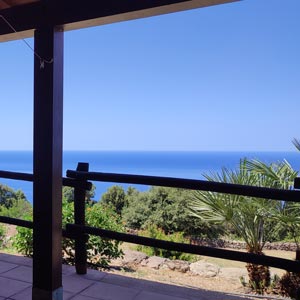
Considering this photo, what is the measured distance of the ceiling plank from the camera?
59.9 inches

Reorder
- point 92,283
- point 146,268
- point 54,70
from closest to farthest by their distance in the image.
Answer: point 54,70 → point 92,283 → point 146,268

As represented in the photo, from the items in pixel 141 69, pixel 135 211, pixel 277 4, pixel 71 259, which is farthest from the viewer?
pixel 141 69

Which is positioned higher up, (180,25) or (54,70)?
(180,25)

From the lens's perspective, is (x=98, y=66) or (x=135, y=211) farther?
(x=98, y=66)

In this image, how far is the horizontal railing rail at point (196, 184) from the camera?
180 cm

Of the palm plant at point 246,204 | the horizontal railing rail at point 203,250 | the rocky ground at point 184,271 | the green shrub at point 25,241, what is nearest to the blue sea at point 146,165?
the palm plant at point 246,204

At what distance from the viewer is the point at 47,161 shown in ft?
5.79

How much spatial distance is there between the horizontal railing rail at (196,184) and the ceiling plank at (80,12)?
3.37ft

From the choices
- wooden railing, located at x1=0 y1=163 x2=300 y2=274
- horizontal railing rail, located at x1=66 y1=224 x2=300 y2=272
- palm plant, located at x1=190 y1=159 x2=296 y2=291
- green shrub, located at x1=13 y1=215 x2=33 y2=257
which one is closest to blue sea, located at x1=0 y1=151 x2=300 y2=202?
palm plant, located at x1=190 y1=159 x2=296 y2=291

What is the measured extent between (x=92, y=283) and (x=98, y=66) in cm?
3036

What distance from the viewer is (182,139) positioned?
195 feet

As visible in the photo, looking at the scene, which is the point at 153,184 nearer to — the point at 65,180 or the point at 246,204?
the point at 65,180

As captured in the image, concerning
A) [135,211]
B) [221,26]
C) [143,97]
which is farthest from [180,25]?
[135,211]

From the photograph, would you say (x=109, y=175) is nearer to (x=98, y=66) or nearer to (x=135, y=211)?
(x=135, y=211)
